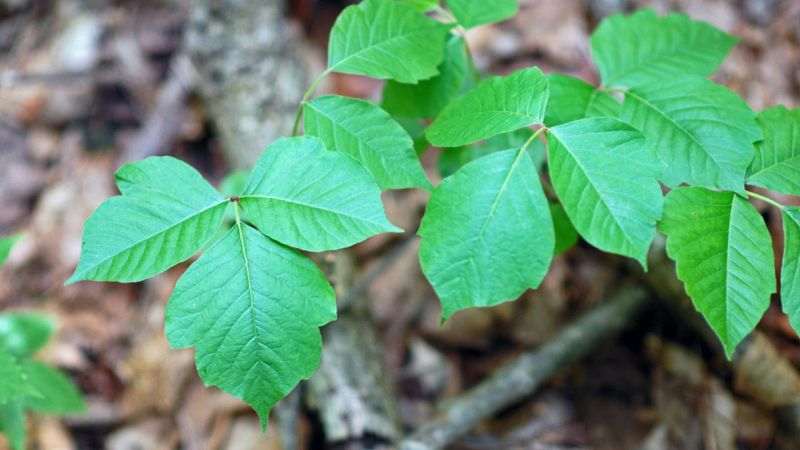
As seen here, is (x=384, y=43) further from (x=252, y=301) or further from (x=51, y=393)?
(x=51, y=393)

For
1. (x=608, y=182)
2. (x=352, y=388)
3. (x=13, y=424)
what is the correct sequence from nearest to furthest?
(x=608, y=182) < (x=13, y=424) < (x=352, y=388)

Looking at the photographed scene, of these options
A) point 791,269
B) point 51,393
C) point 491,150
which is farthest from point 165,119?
point 791,269

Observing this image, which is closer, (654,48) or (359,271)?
(654,48)

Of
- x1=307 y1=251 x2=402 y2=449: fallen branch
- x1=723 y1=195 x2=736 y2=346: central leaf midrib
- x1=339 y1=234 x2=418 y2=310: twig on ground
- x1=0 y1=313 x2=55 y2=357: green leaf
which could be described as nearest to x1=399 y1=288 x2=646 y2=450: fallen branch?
x1=307 y1=251 x2=402 y2=449: fallen branch

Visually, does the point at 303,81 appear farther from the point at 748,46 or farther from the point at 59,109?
the point at 748,46

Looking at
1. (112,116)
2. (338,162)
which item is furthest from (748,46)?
(112,116)

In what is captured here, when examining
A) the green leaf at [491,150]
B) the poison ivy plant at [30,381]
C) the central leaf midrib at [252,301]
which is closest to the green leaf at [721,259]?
the green leaf at [491,150]
